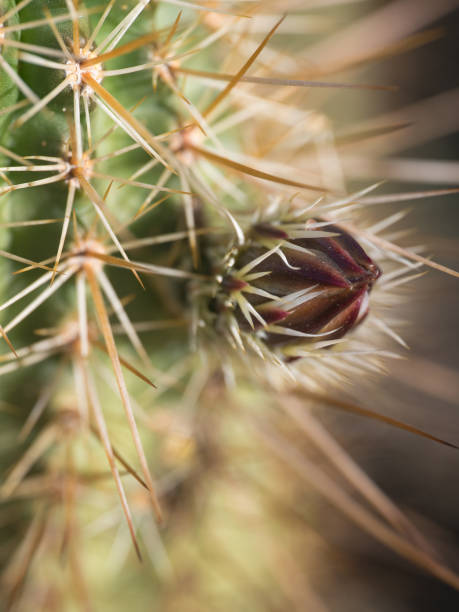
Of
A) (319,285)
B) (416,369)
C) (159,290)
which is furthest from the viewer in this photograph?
(416,369)

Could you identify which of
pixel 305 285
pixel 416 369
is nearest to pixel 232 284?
pixel 305 285

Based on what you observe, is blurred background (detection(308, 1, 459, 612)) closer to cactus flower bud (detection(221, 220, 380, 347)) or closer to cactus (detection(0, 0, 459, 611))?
cactus (detection(0, 0, 459, 611))

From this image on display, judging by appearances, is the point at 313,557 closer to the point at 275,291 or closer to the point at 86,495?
the point at 86,495

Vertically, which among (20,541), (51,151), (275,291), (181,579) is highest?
(51,151)

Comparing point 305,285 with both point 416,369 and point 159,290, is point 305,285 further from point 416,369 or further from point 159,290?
point 416,369

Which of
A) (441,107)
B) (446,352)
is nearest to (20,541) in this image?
(446,352)

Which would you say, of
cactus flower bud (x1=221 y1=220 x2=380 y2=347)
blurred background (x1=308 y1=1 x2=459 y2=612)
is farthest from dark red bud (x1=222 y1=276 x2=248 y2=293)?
blurred background (x1=308 y1=1 x2=459 y2=612)

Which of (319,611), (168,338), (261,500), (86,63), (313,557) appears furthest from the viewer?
(313,557)
